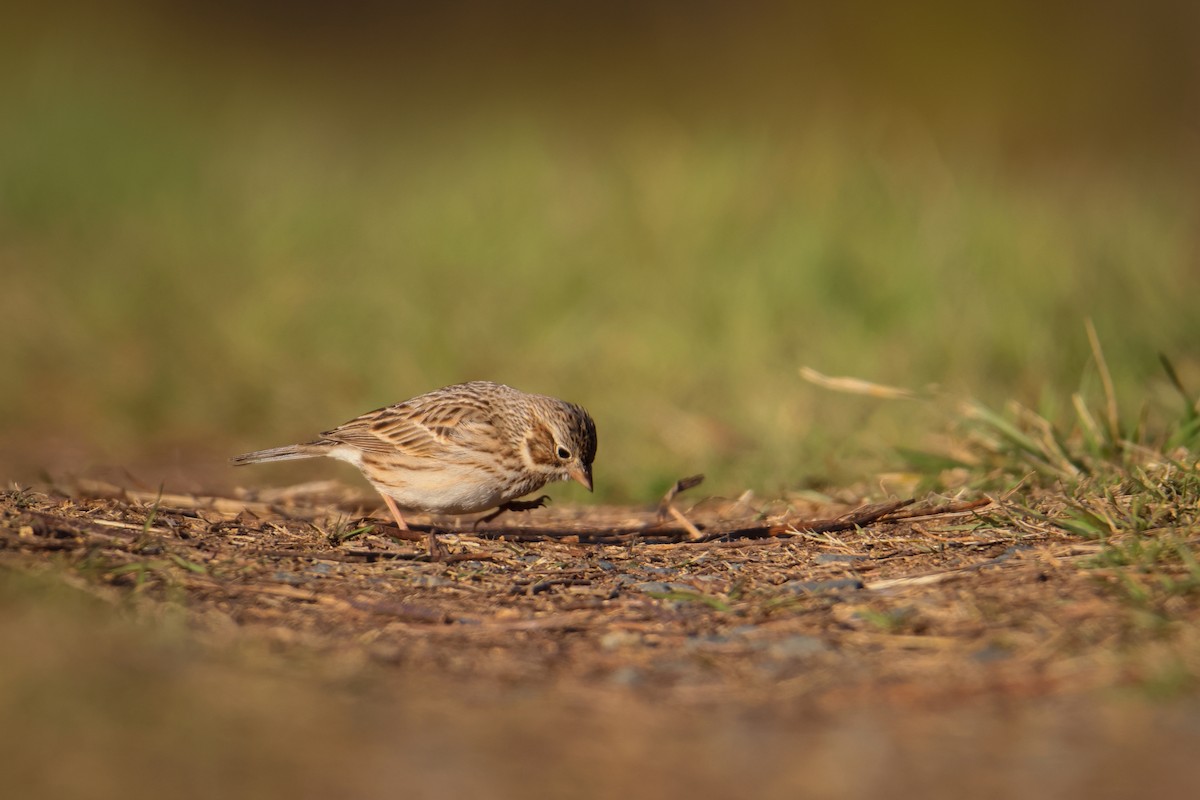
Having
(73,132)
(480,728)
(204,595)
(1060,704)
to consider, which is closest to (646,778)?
(480,728)

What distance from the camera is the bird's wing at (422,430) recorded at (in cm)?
592

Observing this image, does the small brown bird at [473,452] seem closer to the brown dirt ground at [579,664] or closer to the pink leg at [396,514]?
the pink leg at [396,514]

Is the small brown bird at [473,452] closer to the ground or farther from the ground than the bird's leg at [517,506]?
farther from the ground

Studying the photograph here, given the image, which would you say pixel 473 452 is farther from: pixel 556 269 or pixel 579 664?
pixel 556 269

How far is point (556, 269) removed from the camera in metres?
10.3

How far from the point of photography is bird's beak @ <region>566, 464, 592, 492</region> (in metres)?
5.88

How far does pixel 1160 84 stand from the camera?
1831 cm

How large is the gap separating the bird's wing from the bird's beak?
36cm

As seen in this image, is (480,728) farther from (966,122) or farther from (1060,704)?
(966,122)

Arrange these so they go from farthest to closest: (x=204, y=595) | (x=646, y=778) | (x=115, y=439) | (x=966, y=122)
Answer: (x=966, y=122) < (x=115, y=439) < (x=204, y=595) < (x=646, y=778)

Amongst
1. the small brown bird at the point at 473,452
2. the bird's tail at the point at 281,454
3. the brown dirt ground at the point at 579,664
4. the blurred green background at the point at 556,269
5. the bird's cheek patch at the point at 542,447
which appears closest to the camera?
the brown dirt ground at the point at 579,664

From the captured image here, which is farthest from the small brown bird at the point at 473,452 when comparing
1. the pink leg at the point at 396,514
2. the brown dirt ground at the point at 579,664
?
the brown dirt ground at the point at 579,664

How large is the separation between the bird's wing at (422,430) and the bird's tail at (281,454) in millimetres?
83

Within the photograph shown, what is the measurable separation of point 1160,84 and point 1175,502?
595 inches
